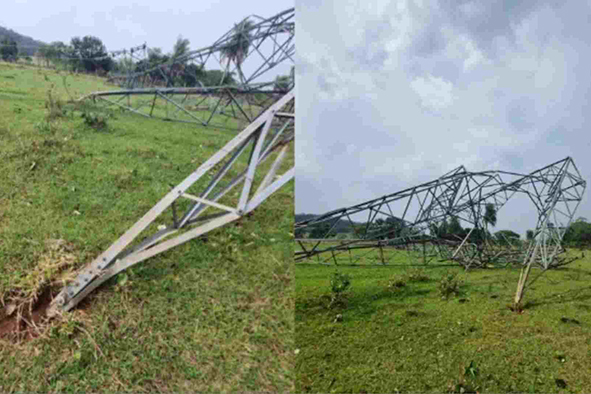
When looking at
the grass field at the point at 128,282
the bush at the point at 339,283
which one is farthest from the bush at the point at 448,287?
the grass field at the point at 128,282

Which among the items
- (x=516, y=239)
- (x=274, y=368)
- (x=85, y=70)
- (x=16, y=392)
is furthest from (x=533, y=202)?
(x=85, y=70)

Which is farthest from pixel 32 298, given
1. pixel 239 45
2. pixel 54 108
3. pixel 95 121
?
pixel 239 45

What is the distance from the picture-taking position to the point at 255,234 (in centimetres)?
351

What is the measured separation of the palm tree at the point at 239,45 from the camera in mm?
4004

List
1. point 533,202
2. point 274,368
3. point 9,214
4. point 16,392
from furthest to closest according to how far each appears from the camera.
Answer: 1. point 533,202
2. point 9,214
3. point 274,368
4. point 16,392

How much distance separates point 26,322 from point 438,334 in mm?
2772

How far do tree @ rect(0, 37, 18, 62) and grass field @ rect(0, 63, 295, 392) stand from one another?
0.78 m

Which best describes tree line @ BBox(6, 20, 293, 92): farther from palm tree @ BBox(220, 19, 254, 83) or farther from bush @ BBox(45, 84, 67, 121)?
bush @ BBox(45, 84, 67, 121)

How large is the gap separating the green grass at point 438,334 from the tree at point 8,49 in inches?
158

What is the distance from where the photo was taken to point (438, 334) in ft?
9.61

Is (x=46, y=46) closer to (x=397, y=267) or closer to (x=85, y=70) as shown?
(x=85, y=70)

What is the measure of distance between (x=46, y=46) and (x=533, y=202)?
210 inches

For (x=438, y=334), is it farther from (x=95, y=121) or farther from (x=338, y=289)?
(x=95, y=121)

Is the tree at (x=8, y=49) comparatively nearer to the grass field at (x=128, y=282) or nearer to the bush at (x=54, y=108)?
the bush at (x=54, y=108)
